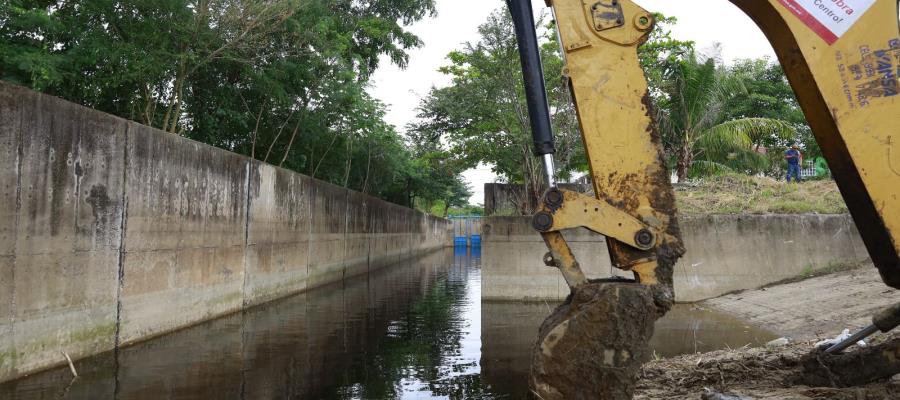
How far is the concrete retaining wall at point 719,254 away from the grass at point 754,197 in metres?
0.70

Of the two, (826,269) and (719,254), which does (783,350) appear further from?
(826,269)

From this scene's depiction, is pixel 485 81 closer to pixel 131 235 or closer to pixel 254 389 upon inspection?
pixel 131 235

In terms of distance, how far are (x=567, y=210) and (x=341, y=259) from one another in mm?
15621

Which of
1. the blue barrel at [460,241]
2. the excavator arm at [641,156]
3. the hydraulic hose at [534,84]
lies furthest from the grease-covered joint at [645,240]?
the blue barrel at [460,241]

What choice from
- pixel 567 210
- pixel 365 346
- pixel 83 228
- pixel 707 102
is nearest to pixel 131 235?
pixel 83 228

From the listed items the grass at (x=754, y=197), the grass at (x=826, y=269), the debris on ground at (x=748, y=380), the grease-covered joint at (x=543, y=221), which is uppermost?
the grass at (x=754, y=197)

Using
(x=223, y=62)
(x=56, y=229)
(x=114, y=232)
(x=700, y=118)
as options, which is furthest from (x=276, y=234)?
(x=700, y=118)

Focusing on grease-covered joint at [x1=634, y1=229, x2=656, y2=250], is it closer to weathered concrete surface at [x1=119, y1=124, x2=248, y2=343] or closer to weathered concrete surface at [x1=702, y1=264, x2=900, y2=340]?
weathered concrete surface at [x1=702, y1=264, x2=900, y2=340]

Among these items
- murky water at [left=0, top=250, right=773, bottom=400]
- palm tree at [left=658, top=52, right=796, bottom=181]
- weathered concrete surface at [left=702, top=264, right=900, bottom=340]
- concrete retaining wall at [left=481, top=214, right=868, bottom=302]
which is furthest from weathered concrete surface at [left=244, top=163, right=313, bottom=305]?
palm tree at [left=658, top=52, right=796, bottom=181]

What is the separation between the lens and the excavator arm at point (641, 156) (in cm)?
366

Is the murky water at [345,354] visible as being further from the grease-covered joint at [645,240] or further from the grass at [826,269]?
the grease-covered joint at [645,240]

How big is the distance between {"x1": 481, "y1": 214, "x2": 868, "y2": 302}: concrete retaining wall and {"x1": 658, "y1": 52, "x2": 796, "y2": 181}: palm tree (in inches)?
191

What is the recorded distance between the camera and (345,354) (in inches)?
311

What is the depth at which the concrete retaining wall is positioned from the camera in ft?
40.1
